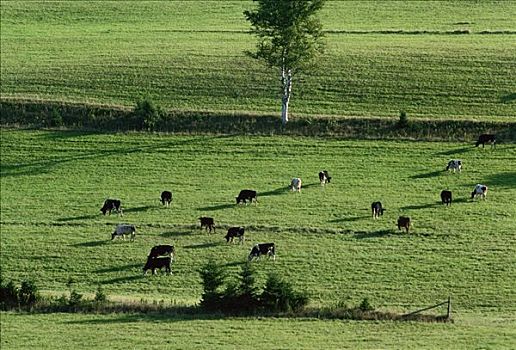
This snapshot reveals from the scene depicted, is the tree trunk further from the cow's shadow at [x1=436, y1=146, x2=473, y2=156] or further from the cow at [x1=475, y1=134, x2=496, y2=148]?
the cow at [x1=475, y1=134, x2=496, y2=148]

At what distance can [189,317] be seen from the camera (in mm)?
45594

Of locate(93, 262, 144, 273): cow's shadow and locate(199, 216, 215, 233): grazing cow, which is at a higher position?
locate(199, 216, 215, 233): grazing cow

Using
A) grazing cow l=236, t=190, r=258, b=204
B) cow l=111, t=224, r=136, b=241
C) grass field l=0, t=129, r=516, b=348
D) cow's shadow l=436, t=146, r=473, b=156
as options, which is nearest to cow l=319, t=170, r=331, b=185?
grass field l=0, t=129, r=516, b=348

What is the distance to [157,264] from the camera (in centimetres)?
5244

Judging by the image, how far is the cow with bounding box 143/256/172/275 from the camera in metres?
52.4

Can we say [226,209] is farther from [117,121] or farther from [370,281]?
[117,121]

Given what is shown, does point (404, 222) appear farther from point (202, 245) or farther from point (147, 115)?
point (147, 115)

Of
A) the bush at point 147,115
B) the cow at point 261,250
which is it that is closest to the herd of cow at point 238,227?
the cow at point 261,250

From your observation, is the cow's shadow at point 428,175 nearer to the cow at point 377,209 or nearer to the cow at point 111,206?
the cow at point 377,209

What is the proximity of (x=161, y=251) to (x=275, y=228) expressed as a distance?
725cm

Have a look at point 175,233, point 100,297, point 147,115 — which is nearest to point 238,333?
point 100,297

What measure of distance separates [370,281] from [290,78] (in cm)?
3146

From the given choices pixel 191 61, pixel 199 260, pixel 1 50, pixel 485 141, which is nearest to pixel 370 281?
pixel 199 260

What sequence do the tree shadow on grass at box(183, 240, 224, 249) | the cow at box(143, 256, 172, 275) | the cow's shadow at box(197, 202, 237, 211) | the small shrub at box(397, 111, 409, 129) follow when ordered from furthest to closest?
the small shrub at box(397, 111, 409, 129)
the cow's shadow at box(197, 202, 237, 211)
the tree shadow on grass at box(183, 240, 224, 249)
the cow at box(143, 256, 172, 275)
